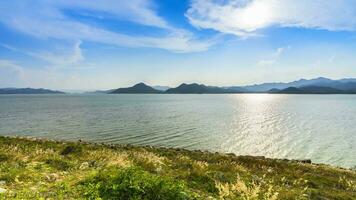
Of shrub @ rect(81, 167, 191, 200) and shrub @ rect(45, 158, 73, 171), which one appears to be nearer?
shrub @ rect(81, 167, 191, 200)

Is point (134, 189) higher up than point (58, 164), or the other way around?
point (134, 189)

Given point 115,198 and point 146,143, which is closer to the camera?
point 115,198

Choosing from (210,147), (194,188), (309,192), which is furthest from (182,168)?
(210,147)

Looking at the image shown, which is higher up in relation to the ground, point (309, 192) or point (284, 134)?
point (309, 192)

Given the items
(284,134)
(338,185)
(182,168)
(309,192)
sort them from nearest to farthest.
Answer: (309,192) → (182,168) → (338,185) → (284,134)

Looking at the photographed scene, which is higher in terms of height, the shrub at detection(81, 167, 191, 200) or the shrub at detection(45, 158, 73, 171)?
the shrub at detection(81, 167, 191, 200)

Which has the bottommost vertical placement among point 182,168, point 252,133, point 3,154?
point 252,133

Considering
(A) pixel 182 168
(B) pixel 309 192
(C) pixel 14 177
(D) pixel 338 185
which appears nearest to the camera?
(C) pixel 14 177

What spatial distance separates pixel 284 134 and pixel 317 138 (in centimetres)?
792

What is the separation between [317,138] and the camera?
216 feet

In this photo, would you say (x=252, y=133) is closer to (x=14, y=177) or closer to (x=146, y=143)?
(x=146, y=143)

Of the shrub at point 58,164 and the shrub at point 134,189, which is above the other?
the shrub at point 134,189

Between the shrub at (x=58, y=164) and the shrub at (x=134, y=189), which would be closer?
the shrub at (x=134, y=189)

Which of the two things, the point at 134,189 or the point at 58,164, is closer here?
the point at 134,189
